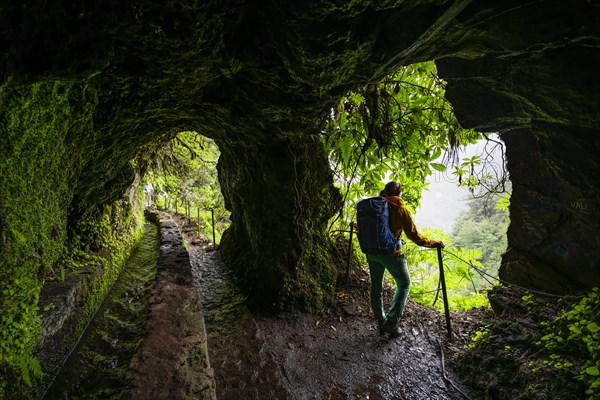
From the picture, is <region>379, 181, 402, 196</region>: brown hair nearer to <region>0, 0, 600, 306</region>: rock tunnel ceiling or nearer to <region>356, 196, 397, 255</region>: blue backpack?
<region>356, 196, 397, 255</region>: blue backpack

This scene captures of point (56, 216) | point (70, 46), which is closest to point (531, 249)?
point (70, 46)

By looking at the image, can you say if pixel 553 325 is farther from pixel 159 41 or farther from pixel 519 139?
pixel 159 41

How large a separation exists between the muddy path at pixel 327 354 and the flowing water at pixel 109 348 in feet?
3.72

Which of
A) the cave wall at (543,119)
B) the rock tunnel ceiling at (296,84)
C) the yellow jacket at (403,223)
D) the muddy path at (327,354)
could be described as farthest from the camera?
the yellow jacket at (403,223)

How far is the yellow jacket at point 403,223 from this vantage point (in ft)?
15.8

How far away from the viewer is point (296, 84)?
361 centimetres

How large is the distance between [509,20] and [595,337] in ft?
11.4

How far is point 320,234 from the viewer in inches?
245

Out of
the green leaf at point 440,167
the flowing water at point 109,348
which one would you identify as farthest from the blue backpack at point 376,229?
the flowing water at point 109,348

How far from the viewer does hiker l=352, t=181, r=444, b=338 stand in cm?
484

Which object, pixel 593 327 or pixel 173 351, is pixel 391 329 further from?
pixel 173 351

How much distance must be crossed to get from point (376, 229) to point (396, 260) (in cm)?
64

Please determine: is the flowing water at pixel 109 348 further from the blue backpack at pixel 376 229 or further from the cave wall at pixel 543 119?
the cave wall at pixel 543 119

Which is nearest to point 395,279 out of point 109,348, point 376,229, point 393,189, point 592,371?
point 376,229
